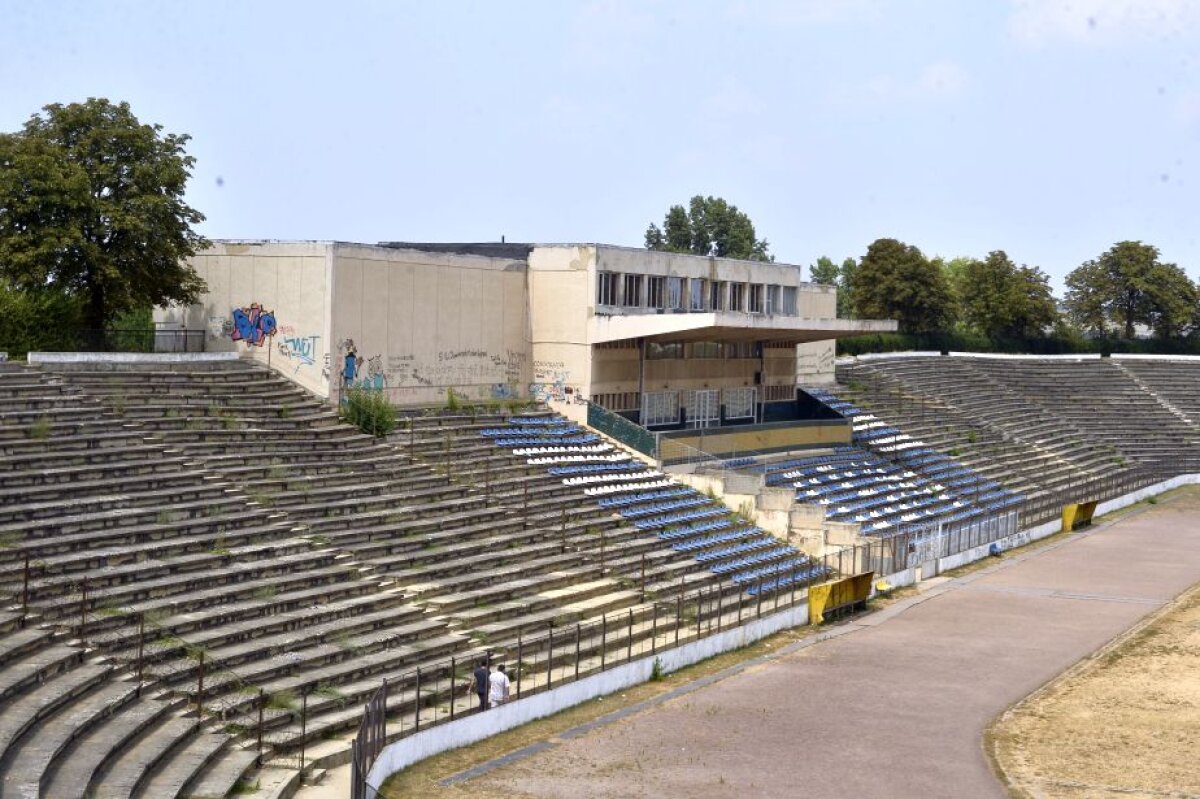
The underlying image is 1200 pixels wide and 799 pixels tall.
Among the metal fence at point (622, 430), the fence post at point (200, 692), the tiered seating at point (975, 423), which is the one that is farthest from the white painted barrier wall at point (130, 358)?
the tiered seating at point (975, 423)

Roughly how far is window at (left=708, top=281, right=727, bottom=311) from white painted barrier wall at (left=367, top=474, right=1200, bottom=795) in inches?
659

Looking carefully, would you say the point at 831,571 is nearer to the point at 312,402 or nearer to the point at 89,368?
the point at 312,402

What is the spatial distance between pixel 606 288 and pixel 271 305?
13089 millimetres

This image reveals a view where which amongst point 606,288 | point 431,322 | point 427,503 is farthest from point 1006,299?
point 427,503

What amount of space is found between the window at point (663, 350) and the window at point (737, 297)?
17.0ft

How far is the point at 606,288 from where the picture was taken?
2082 inches

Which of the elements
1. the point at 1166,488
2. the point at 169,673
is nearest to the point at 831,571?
the point at 169,673

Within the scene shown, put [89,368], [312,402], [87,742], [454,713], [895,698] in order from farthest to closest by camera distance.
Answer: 1. [312,402]
2. [89,368]
3. [895,698]
4. [454,713]
5. [87,742]

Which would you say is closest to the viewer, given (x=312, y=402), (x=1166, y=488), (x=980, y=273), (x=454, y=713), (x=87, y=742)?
(x=87, y=742)

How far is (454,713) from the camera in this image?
1096 inches

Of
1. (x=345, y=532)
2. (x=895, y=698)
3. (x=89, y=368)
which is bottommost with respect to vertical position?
(x=895, y=698)

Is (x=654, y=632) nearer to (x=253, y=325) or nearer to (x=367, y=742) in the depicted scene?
(x=367, y=742)

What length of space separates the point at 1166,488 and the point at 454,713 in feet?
178

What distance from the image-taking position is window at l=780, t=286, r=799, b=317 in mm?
65594
